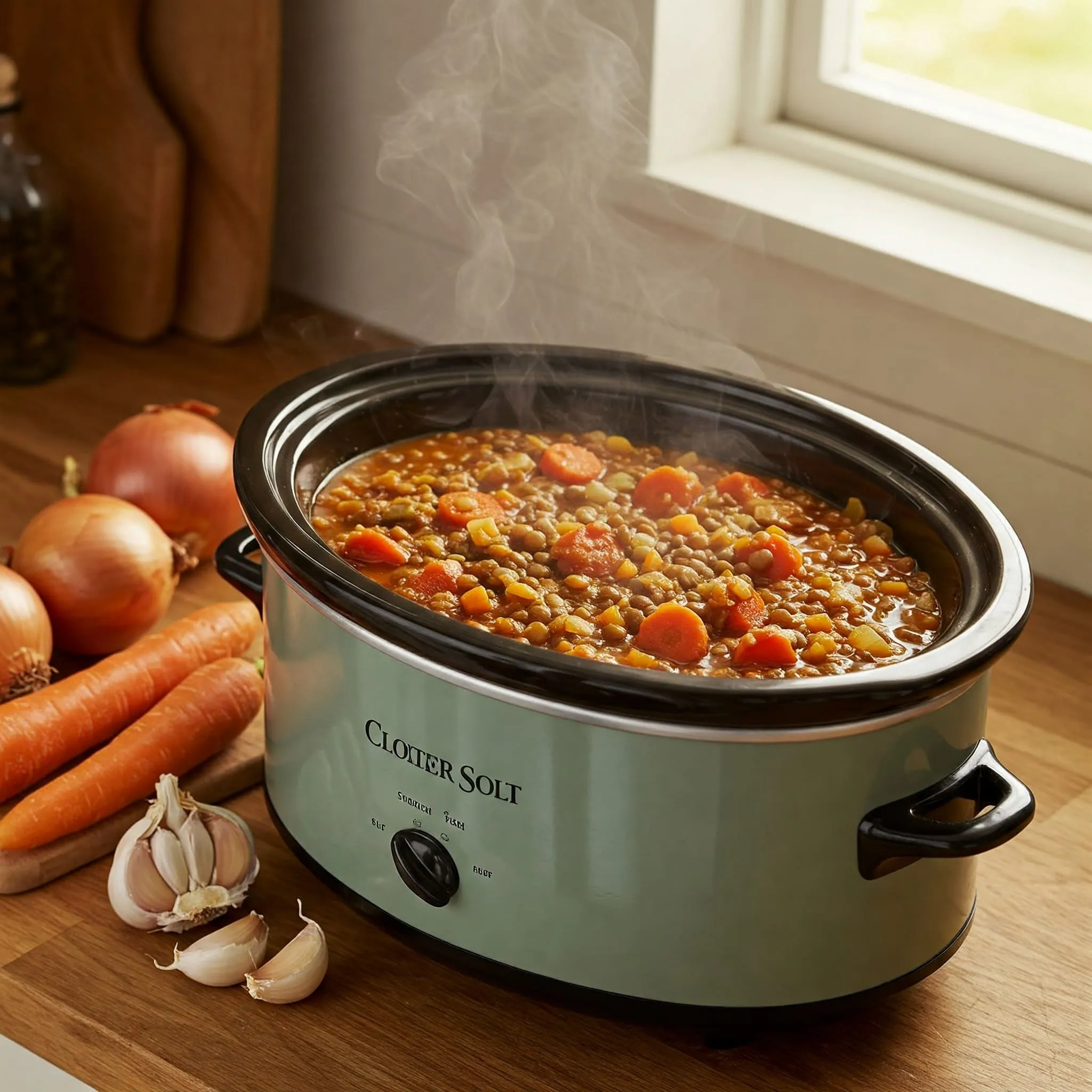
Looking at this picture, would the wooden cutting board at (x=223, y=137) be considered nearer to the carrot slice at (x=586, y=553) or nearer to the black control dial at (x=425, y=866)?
the carrot slice at (x=586, y=553)

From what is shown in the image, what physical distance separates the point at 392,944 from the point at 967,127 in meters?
1.28

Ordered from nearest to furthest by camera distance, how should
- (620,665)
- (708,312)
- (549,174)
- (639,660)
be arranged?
(620,665), (639,660), (708,312), (549,174)

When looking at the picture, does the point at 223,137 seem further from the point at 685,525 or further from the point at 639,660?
the point at 639,660

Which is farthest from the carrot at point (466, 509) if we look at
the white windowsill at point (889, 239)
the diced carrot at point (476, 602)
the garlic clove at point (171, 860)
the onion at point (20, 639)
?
the white windowsill at point (889, 239)

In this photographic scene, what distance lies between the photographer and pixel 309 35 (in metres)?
2.22

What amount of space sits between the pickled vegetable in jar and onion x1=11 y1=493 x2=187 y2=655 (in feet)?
1.85

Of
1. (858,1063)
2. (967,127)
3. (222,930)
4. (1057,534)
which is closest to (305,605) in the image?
(222,930)

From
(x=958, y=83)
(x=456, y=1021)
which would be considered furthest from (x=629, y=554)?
(x=958, y=83)

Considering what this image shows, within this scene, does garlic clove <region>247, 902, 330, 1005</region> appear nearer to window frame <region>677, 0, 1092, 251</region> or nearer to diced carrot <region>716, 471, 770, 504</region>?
diced carrot <region>716, 471, 770, 504</region>

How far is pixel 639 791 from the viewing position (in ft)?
3.36

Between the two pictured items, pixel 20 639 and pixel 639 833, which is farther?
pixel 20 639

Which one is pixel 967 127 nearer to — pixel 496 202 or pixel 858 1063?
pixel 496 202

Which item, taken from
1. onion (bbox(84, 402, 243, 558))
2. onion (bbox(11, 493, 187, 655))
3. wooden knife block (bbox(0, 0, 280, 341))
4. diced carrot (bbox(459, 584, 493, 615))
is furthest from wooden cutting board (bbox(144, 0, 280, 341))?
diced carrot (bbox(459, 584, 493, 615))

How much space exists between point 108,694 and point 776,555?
26.5 inches
